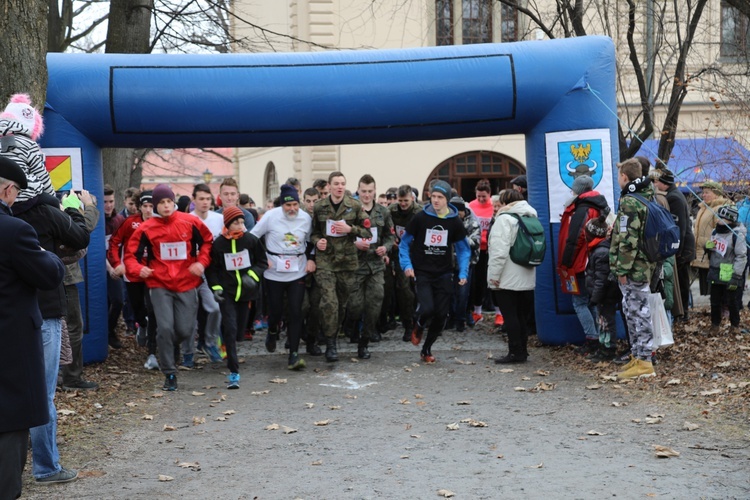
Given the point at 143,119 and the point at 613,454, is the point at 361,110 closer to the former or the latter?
the point at 143,119

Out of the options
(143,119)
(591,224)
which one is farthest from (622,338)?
(143,119)

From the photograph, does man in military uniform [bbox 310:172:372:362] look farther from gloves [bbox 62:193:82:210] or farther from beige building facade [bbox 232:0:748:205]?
beige building facade [bbox 232:0:748:205]

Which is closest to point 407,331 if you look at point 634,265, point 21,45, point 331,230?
point 331,230

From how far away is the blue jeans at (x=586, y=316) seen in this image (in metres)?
10.2

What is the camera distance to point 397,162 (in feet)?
88.0

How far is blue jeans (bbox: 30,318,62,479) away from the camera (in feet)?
19.2

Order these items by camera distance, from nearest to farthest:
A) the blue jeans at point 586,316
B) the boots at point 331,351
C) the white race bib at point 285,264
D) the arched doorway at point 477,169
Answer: the blue jeans at point 586,316
the white race bib at point 285,264
the boots at point 331,351
the arched doorway at point 477,169

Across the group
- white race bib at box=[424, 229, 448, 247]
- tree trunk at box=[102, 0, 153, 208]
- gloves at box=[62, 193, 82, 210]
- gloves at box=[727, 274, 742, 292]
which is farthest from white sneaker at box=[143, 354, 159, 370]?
gloves at box=[727, 274, 742, 292]

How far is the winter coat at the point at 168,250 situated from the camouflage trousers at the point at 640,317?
4.02 m

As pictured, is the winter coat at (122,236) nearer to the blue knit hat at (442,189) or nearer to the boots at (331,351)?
the boots at (331,351)

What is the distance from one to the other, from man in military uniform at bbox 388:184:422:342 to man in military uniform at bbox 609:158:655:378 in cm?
375

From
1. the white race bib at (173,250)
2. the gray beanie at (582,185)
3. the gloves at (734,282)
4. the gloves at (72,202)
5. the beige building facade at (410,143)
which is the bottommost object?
the gloves at (734,282)

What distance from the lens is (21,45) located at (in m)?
8.10

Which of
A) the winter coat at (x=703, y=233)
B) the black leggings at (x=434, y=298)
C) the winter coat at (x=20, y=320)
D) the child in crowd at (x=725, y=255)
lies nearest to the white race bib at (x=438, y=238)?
the black leggings at (x=434, y=298)
